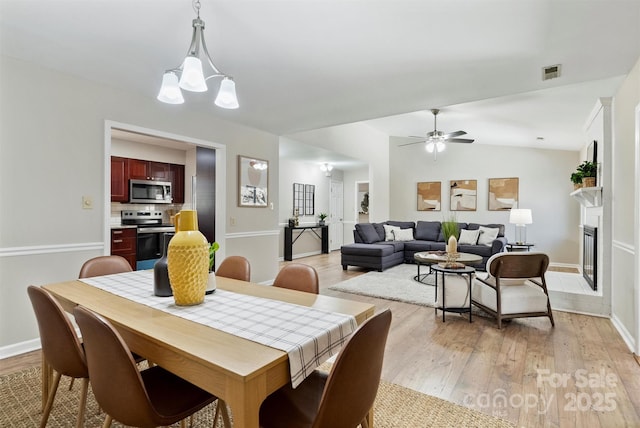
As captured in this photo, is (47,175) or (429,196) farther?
(429,196)

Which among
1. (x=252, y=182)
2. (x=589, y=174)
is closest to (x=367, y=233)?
(x=252, y=182)

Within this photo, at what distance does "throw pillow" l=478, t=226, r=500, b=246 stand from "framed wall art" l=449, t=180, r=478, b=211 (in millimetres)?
1228

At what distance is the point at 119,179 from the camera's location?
568 centimetres

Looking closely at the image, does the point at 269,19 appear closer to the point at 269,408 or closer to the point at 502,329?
the point at 269,408

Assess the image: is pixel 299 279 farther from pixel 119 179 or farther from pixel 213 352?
pixel 119 179

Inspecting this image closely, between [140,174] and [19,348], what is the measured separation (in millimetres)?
3972

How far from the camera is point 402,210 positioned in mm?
8516

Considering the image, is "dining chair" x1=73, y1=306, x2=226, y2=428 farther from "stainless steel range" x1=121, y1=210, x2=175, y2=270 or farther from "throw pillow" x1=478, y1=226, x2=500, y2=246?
"throw pillow" x1=478, y1=226, x2=500, y2=246

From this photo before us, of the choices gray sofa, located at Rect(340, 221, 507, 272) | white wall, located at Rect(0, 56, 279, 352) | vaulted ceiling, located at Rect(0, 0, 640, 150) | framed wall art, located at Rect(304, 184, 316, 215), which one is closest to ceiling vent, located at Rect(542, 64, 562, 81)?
vaulted ceiling, located at Rect(0, 0, 640, 150)

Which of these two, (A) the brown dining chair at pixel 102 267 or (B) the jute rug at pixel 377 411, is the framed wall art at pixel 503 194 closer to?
(B) the jute rug at pixel 377 411

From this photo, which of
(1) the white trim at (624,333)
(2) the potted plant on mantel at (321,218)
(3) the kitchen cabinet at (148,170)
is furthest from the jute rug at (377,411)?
(2) the potted plant on mantel at (321,218)

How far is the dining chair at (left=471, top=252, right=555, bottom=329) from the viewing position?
3.10m

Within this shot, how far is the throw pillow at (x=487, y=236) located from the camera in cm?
626

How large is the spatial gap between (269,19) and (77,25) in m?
1.24
